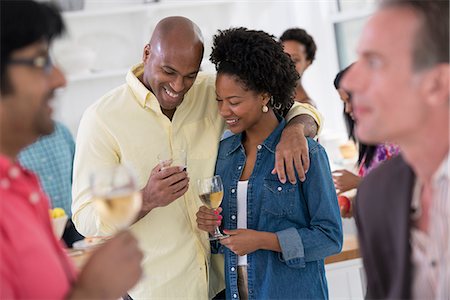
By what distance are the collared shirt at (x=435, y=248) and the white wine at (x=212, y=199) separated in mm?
756

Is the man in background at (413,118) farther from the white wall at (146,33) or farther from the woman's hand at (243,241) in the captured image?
the white wall at (146,33)

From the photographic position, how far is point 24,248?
1.21m

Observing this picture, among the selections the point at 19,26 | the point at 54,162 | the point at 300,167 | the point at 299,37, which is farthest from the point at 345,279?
the point at 19,26

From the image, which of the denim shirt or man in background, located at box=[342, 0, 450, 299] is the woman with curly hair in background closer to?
the denim shirt

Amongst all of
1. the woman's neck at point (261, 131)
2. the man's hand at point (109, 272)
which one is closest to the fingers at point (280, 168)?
the woman's neck at point (261, 131)

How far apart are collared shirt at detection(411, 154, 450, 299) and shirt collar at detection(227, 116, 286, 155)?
32.7 inches

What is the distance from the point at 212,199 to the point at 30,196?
856 millimetres

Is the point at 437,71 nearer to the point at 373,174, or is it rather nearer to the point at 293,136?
the point at 373,174

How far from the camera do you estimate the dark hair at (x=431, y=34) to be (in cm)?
139

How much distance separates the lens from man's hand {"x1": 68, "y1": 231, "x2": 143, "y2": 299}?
1266mm

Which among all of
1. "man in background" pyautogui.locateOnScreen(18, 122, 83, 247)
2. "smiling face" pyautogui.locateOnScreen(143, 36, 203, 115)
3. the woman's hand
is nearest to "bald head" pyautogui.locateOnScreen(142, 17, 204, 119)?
"smiling face" pyautogui.locateOnScreen(143, 36, 203, 115)

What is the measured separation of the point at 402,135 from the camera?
140 centimetres

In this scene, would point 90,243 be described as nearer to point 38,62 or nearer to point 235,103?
point 235,103

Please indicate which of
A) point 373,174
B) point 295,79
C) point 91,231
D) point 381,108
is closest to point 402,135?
point 381,108
